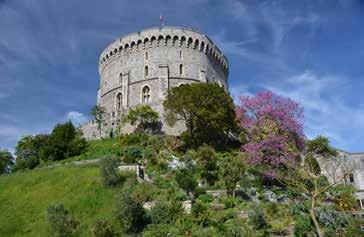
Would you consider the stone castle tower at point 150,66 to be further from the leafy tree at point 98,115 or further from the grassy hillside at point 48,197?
the grassy hillside at point 48,197

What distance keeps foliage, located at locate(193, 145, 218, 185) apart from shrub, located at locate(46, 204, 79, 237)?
10445 mm

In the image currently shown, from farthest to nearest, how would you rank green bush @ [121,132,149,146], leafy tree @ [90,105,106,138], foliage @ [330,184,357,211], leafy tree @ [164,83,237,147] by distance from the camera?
leafy tree @ [90,105,106,138], green bush @ [121,132,149,146], leafy tree @ [164,83,237,147], foliage @ [330,184,357,211]

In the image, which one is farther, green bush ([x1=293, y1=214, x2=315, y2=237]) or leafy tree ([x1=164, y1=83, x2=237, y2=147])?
leafy tree ([x1=164, y1=83, x2=237, y2=147])

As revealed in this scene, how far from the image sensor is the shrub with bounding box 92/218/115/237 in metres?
15.9

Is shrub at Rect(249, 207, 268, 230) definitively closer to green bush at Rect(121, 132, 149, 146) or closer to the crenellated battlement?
green bush at Rect(121, 132, 149, 146)

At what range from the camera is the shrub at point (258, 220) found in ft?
58.8

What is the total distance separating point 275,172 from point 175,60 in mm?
25226

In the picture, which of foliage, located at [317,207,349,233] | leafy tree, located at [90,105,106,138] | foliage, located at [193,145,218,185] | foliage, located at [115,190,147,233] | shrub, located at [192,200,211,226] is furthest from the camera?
leafy tree, located at [90,105,106,138]

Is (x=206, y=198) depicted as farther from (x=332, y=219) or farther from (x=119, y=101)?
(x=119, y=101)

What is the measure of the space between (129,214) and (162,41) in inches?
1348

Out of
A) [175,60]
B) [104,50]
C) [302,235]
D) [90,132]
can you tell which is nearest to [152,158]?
[302,235]

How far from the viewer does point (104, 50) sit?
5412 cm

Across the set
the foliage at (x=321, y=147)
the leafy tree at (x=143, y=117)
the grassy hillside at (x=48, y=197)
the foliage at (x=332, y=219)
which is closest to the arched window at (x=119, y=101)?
the leafy tree at (x=143, y=117)

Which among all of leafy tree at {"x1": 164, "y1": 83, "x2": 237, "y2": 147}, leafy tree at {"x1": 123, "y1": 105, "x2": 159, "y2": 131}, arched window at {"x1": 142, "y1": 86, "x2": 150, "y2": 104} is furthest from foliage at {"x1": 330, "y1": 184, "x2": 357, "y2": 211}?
arched window at {"x1": 142, "y1": 86, "x2": 150, "y2": 104}
